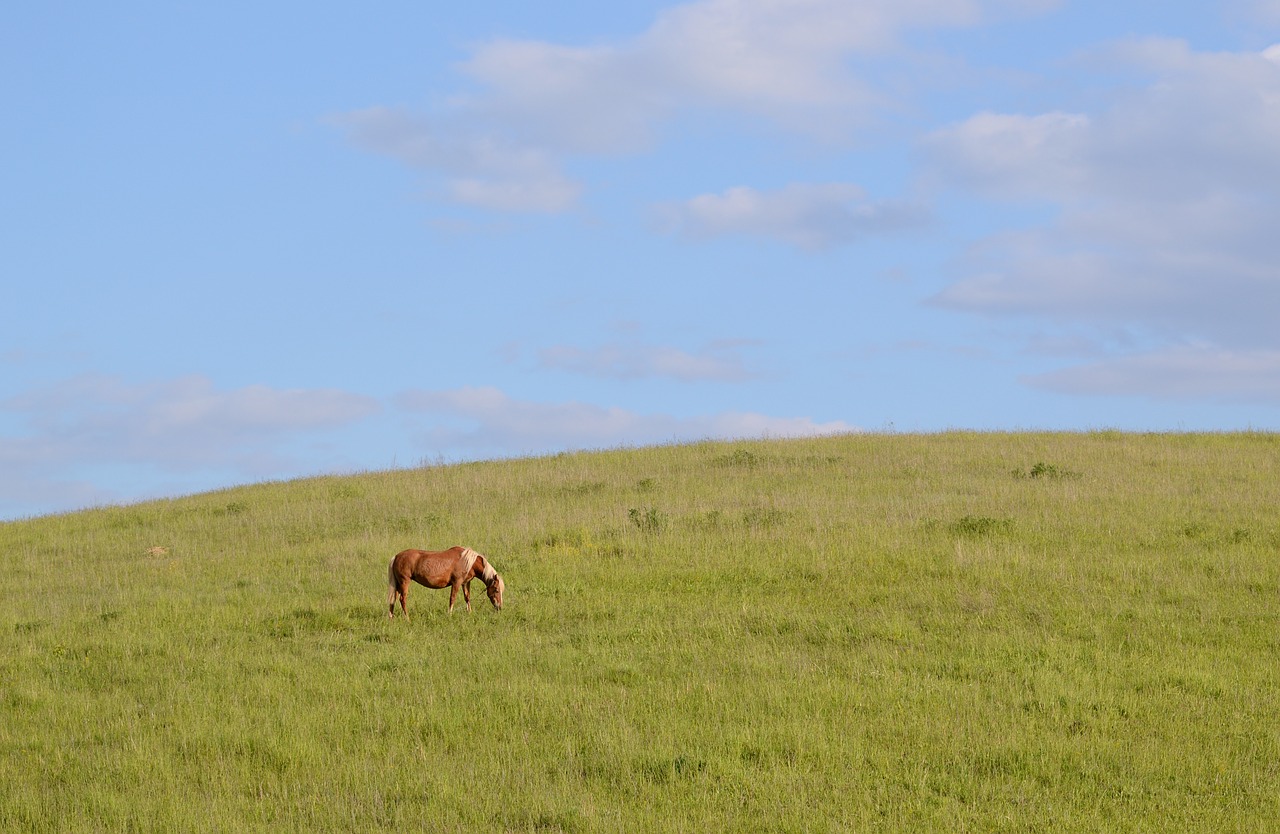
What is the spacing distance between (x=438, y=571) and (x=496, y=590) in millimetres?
989

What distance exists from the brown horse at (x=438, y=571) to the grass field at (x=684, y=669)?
53 centimetres

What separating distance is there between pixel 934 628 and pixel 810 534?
227 inches

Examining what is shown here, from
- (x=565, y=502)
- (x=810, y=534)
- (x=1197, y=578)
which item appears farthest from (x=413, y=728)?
(x=565, y=502)

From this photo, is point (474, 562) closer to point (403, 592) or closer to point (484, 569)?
point (484, 569)

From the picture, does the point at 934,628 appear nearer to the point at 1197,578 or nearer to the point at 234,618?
the point at 1197,578

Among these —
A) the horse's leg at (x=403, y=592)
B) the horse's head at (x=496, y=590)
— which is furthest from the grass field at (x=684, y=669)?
the horse's head at (x=496, y=590)

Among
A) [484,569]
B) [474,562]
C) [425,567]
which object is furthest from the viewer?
[484,569]

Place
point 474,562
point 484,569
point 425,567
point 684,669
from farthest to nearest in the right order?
point 484,569 < point 474,562 < point 425,567 < point 684,669

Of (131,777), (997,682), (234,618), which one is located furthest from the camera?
(234,618)

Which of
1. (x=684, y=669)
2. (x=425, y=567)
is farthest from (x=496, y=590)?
(x=684, y=669)

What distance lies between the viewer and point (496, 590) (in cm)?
1731

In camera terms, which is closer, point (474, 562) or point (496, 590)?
point (474, 562)

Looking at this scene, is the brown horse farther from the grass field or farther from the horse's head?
the grass field

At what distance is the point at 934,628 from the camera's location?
15.9m
